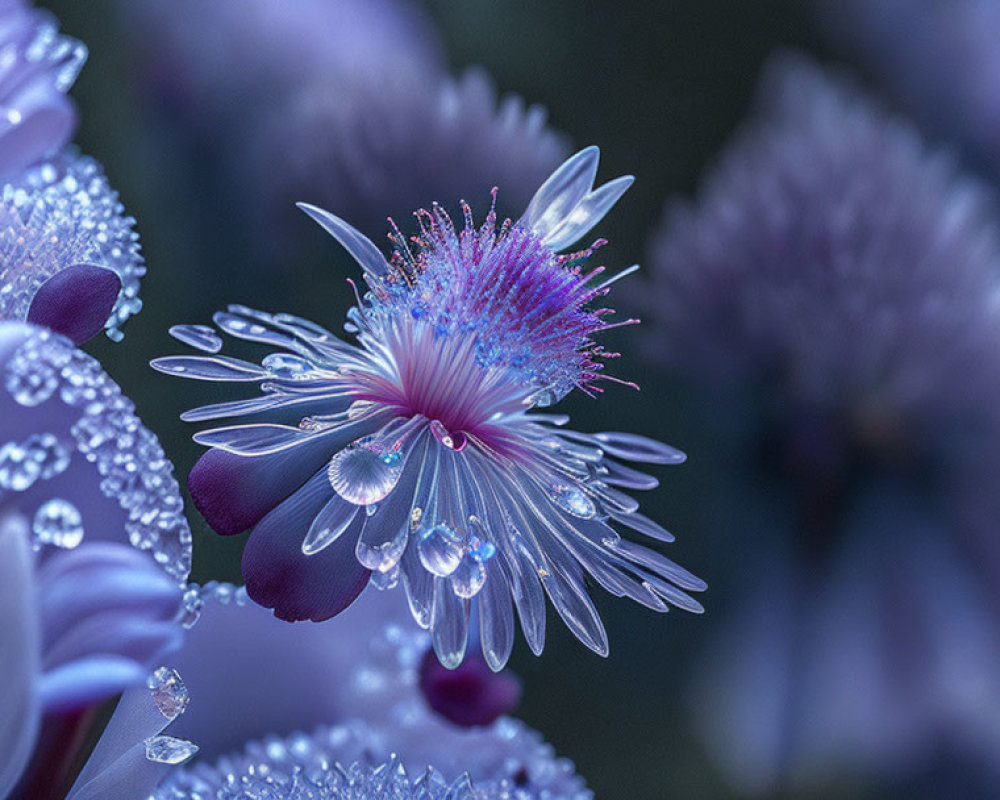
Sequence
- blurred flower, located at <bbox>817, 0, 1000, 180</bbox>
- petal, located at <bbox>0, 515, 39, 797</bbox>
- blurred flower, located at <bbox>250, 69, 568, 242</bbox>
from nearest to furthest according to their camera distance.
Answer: petal, located at <bbox>0, 515, 39, 797</bbox>
blurred flower, located at <bbox>250, 69, 568, 242</bbox>
blurred flower, located at <bbox>817, 0, 1000, 180</bbox>

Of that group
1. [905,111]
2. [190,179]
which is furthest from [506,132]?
[905,111]

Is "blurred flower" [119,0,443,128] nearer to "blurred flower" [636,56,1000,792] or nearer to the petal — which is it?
"blurred flower" [636,56,1000,792]

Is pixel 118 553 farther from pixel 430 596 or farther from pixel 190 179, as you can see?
pixel 190 179

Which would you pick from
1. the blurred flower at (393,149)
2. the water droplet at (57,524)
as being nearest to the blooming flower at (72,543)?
the water droplet at (57,524)

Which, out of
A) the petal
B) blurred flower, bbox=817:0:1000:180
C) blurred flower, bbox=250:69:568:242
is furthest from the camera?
blurred flower, bbox=817:0:1000:180

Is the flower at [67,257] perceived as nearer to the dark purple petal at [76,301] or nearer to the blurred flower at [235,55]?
the dark purple petal at [76,301]

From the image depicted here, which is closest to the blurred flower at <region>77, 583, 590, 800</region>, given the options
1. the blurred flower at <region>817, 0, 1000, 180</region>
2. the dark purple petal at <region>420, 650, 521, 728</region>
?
the dark purple petal at <region>420, 650, 521, 728</region>
